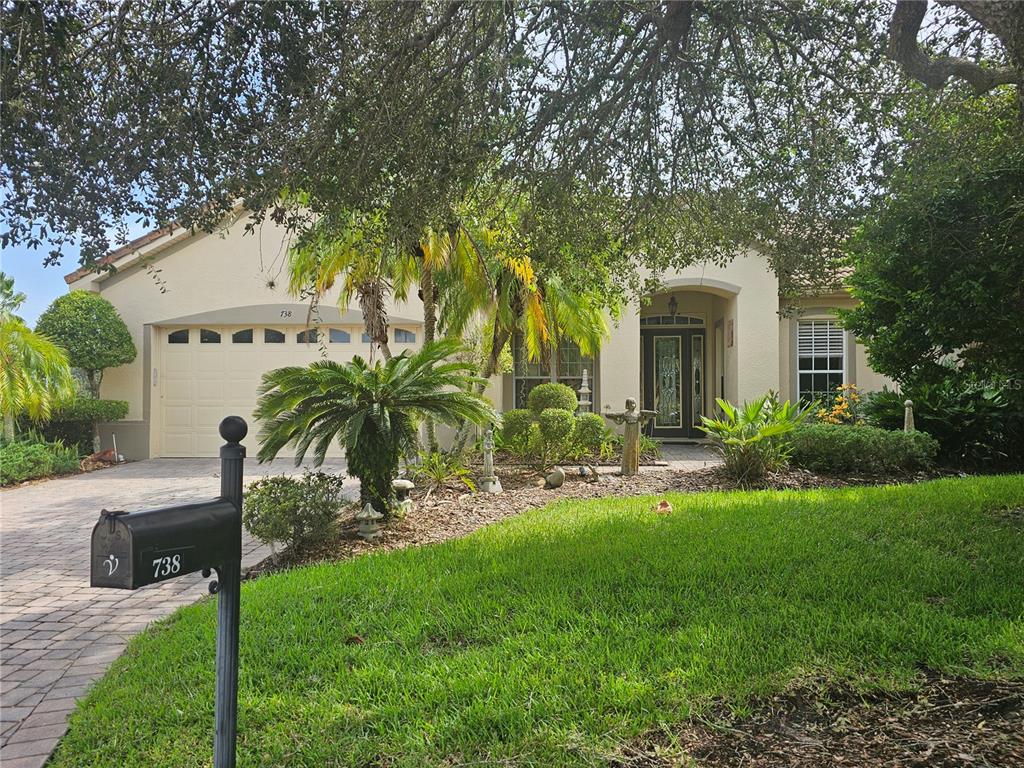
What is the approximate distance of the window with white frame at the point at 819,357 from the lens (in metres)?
14.7

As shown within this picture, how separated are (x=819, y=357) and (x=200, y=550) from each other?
48.6 feet

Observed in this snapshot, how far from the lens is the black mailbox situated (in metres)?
1.83

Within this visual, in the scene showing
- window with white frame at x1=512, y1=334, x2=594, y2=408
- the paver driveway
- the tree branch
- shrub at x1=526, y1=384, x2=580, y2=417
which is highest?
the tree branch

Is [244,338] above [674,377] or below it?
above

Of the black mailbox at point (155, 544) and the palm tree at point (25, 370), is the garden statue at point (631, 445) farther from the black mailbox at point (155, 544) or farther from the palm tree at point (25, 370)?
the palm tree at point (25, 370)

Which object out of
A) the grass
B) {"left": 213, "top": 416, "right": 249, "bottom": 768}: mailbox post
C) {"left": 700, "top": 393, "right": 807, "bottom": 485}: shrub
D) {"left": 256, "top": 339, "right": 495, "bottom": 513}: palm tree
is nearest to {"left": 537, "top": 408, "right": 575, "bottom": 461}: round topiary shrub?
{"left": 700, "top": 393, "right": 807, "bottom": 485}: shrub

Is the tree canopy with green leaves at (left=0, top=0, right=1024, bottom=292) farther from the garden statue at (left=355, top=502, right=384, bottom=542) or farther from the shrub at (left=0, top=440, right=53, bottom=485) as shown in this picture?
the shrub at (left=0, top=440, right=53, bottom=485)

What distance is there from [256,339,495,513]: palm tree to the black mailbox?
428cm

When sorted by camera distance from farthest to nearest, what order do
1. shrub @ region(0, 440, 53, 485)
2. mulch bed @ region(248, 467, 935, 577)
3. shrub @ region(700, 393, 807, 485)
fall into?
shrub @ region(0, 440, 53, 485) < shrub @ region(700, 393, 807, 485) < mulch bed @ region(248, 467, 935, 577)

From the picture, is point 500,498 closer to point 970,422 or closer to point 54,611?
point 54,611

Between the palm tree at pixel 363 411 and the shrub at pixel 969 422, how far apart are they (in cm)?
764

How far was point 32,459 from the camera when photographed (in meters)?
12.1

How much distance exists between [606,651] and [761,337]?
1184 cm

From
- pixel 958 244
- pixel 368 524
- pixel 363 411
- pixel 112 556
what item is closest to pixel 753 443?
pixel 958 244
